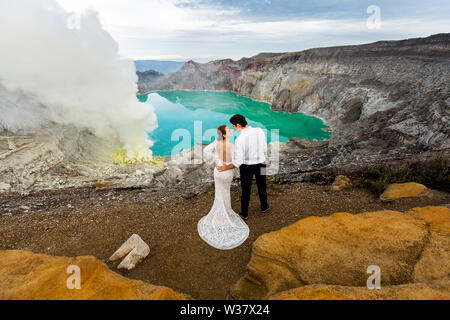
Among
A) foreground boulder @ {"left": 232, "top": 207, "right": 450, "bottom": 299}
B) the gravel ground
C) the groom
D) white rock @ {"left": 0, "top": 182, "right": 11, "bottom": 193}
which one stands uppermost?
the groom

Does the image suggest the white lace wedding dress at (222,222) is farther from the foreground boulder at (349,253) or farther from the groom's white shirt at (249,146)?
the foreground boulder at (349,253)

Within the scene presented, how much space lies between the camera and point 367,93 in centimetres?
3088

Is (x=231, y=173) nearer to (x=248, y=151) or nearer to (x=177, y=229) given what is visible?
(x=248, y=151)

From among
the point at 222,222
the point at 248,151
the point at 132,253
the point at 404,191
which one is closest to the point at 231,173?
the point at 248,151

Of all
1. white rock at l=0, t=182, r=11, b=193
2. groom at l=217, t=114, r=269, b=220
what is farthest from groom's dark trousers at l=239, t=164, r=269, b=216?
white rock at l=0, t=182, r=11, b=193

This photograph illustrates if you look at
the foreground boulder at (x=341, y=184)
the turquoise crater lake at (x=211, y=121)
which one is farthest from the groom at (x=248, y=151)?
the turquoise crater lake at (x=211, y=121)

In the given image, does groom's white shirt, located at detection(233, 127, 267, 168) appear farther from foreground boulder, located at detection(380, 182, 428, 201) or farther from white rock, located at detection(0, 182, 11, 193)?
white rock, located at detection(0, 182, 11, 193)

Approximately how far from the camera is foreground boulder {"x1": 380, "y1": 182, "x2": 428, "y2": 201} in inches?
209

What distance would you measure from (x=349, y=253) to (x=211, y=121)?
1679 inches

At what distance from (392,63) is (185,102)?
47.1 meters

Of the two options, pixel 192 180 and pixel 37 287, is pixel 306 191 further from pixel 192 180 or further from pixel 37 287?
pixel 192 180

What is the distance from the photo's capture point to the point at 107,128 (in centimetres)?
2456

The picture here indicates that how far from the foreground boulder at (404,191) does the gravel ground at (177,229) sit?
163mm

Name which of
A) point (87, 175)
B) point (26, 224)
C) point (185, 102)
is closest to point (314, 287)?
point (26, 224)
